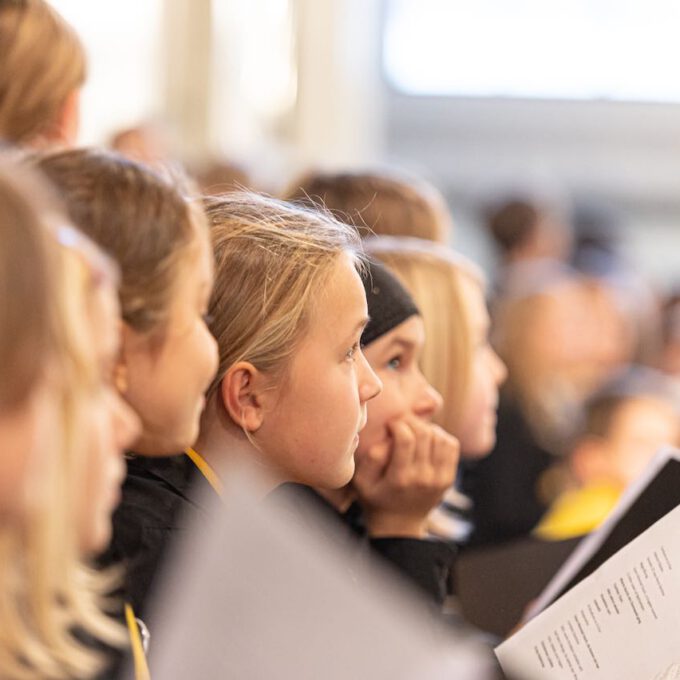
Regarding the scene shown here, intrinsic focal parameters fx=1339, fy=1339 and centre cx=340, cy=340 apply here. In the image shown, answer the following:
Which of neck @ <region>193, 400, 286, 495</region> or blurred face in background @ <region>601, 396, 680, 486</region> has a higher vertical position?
neck @ <region>193, 400, 286, 495</region>

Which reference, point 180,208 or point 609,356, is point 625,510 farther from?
point 609,356

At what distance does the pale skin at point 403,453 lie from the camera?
196cm

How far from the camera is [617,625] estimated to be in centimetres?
147

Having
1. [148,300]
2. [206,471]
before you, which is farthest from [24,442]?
[206,471]

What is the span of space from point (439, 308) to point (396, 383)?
0.97 ft

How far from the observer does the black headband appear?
1901mm

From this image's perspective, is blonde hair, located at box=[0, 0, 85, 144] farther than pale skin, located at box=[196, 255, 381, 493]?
Yes

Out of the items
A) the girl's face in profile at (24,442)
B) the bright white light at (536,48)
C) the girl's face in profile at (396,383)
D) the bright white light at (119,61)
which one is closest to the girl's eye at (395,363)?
the girl's face in profile at (396,383)

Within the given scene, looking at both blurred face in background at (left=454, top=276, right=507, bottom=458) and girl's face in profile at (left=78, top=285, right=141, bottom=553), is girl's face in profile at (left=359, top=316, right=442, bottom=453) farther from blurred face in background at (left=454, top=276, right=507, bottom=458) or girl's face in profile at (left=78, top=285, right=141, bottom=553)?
girl's face in profile at (left=78, top=285, right=141, bottom=553)

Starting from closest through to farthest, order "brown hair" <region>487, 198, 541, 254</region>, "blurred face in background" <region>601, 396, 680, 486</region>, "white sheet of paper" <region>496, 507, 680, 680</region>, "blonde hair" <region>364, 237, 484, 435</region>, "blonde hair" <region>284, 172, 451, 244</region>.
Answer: "white sheet of paper" <region>496, 507, 680, 680</region>
"blonde hair" <region>364, 237, 484, 435</region>
"blonde hair" <region>284, 172, 451, 244</region>
"blurred face in background" <region>601, 396, 680, 486</region>
"brown hair" <region>487, 198, 541, 254</region>

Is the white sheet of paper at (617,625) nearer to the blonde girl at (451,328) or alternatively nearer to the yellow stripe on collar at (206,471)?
the yellow stripe on collar at (206,471)

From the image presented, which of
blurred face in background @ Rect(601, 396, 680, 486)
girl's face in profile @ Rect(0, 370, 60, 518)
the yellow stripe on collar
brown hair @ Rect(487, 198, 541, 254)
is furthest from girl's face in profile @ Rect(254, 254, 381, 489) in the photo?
brown hair @ Rect(487, 198, 541, 254)

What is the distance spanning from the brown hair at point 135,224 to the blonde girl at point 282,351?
30 centimetres

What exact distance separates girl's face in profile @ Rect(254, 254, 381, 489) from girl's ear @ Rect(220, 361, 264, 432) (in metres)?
0.01
